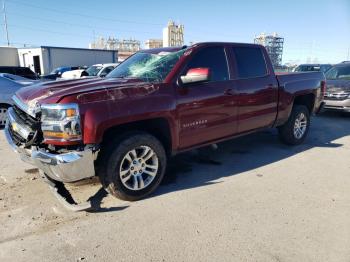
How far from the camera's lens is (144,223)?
3318 mm

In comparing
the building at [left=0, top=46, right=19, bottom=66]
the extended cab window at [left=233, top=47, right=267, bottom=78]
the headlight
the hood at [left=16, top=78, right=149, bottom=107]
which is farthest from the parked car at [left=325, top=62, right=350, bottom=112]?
the building at [left=0, top=46, right=19, bottom=66]

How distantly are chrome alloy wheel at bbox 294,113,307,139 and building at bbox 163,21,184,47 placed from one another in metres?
53.6

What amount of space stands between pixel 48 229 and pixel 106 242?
0.69 metres

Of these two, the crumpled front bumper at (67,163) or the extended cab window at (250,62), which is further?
the extended cab window at (250,62)

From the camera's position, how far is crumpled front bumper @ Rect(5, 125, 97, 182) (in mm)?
3193

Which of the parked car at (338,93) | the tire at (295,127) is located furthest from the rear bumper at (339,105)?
the tire at (295,127)

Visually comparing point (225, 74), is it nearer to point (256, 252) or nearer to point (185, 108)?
point (185, 108)

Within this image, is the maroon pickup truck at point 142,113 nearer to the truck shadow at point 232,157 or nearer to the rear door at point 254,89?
the rear door at point 254,89

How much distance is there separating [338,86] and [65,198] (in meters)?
8.97

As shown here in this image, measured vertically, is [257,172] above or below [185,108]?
below

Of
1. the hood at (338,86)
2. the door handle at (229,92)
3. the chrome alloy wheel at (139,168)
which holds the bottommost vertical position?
the chrome alloy wheel at (139,168)

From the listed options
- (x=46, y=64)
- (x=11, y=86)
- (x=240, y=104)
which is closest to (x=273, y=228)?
(x=240, y=104)

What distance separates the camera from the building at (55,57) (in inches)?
1147

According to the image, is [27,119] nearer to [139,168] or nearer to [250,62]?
[139,168]
